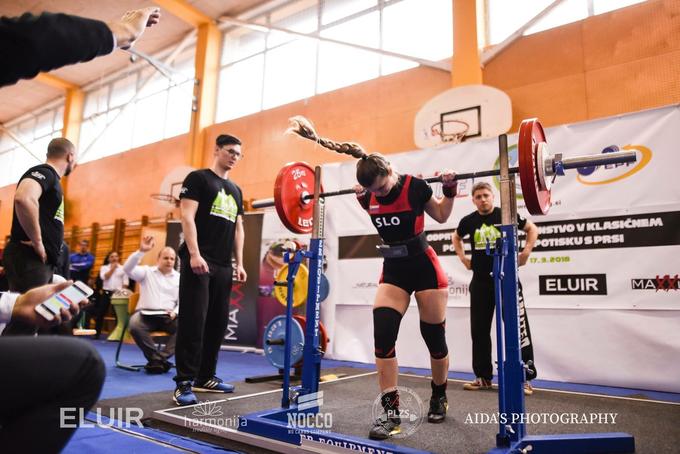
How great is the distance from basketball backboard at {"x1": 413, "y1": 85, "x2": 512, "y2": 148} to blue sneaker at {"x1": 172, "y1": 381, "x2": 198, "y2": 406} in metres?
3.63

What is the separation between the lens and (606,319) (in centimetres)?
362

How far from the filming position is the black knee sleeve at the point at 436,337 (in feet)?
7.31

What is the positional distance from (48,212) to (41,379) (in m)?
1.96

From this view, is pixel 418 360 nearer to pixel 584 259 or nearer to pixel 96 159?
pixel 584 259

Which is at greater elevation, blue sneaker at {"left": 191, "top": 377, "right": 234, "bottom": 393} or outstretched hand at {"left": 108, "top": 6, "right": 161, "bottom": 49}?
outstretched hand at {"left": 108, "top": 6, "right": 161, "bottom": 49}

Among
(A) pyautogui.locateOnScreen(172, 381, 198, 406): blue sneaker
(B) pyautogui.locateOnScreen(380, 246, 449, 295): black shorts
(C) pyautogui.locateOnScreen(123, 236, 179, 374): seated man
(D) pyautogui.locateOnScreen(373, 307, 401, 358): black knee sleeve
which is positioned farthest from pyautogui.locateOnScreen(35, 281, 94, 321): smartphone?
(C) pyautogui.locateOnScreen(123, 236, 179, 374): seated man

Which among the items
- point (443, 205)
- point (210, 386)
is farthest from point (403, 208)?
point (210, 386)

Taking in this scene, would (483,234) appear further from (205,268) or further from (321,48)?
(321,48)

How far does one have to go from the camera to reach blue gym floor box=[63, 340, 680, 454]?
6.39ft

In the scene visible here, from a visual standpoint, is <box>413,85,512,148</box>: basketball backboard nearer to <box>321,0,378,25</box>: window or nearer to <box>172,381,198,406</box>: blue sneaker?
<box>321,0,378,25</box>: window

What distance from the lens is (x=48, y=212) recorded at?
2443 mm

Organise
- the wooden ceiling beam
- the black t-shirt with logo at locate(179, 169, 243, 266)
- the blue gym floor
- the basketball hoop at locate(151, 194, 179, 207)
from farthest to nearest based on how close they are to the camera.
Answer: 1. the wooden ceiling beam
2. the basketball hoop at locate(151, 194, 179, 207)
3. the black t-shirt with logo at locate(179, 169, 243, 266)
4. the blue gym floor

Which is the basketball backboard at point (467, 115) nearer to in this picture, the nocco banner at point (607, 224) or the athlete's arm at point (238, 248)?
the nocco banner at point (607, 224)

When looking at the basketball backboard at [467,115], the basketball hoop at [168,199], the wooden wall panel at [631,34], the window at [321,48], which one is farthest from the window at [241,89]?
the wooden wall panel at [631,34]
